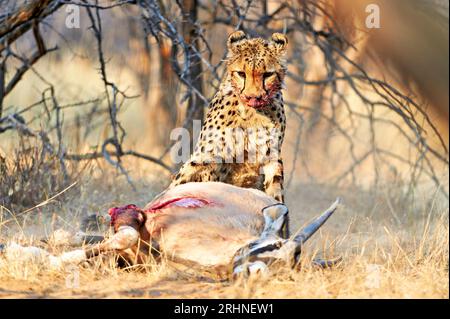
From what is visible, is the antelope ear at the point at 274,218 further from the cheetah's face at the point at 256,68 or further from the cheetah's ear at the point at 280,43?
the cheetah's ear at the point at 280,43

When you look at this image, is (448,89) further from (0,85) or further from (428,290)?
(0,85)

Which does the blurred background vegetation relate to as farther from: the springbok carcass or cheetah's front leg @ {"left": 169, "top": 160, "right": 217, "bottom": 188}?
the springbok carcass

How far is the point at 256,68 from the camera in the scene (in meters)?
4.12

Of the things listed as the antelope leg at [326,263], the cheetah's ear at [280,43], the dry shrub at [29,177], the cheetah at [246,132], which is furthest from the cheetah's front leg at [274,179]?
the dry shrub at [29,177]

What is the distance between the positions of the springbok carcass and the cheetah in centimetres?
55

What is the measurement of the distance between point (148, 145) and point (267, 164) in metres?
5.47

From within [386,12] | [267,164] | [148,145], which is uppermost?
[386,12]

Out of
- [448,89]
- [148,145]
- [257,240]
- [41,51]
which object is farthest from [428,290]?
[148,145]

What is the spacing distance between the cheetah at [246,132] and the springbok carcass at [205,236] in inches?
21.8

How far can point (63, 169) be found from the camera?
5.53 metres

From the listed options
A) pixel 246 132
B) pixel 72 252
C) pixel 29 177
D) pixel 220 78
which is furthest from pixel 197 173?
pixel 220 78

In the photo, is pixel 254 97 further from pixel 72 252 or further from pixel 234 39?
pixel 72 252

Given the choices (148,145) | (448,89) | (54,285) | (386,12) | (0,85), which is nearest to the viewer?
(54,285)

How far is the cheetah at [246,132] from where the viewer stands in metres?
4.18
